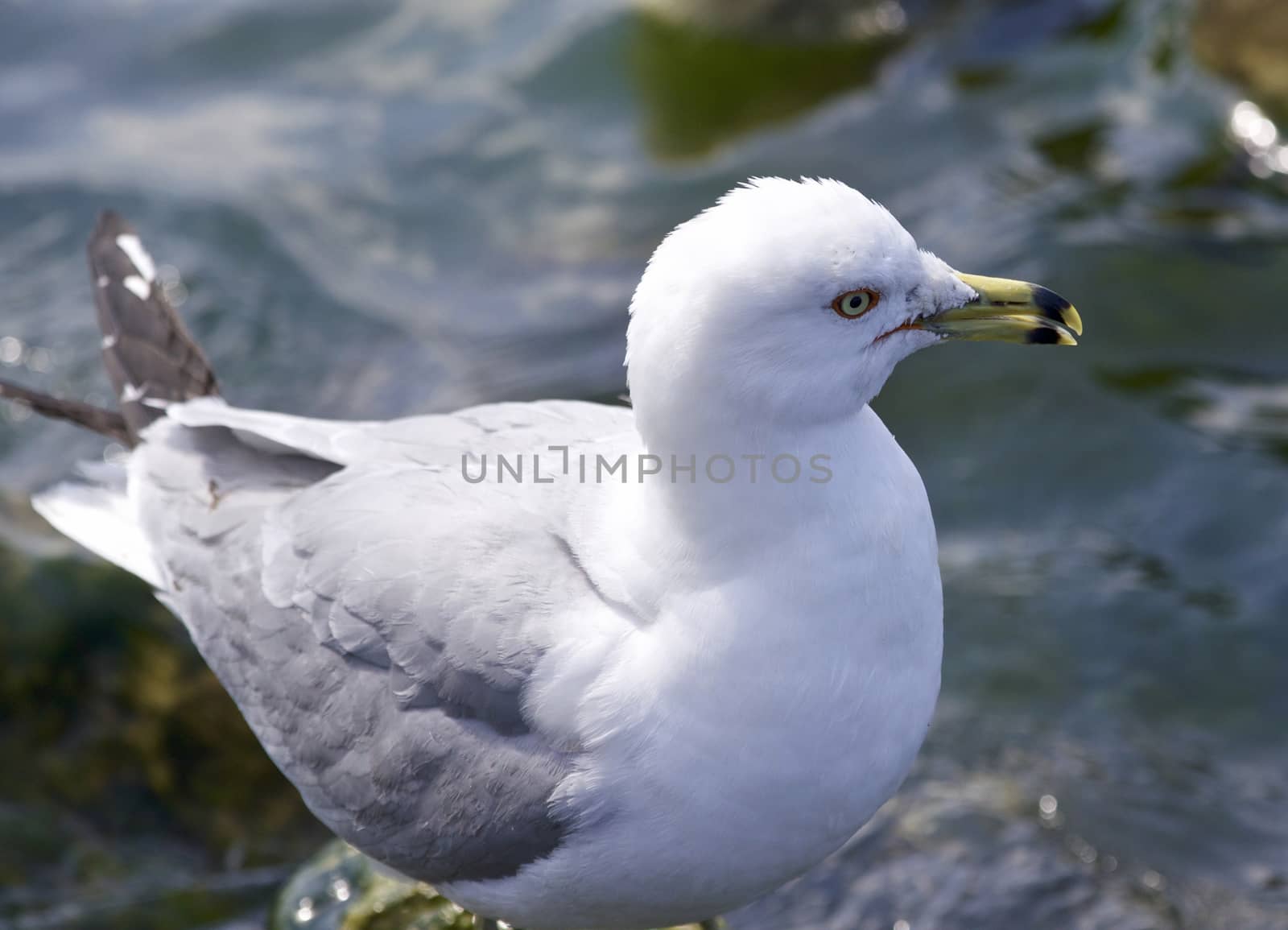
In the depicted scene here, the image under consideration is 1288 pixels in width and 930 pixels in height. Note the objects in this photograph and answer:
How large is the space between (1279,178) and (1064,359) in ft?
6.41

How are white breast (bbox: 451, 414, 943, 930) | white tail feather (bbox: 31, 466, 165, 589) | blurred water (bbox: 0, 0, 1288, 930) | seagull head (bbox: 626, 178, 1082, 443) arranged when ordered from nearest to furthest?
seagull head (bbox: 626, 178, 1082, 443)
white breast (bbox: 451, 414, 943, 930)
white tail feather (bbox: 31, 466, 165, 589)
blurred water (bbox: 0, 0, 1288, 930)

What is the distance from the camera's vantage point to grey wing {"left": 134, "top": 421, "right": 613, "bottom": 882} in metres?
3.41

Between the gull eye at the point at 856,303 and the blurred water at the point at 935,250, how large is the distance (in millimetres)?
2330

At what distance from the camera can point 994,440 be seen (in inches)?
289

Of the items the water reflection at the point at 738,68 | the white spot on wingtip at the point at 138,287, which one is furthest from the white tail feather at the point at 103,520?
the water reflection at the point at 738,68

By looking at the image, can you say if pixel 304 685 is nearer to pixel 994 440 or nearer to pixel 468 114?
pixel 994 440

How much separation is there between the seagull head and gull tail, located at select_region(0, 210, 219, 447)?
7.03 ft

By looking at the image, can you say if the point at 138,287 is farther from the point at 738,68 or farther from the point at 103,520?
the point at 738,68

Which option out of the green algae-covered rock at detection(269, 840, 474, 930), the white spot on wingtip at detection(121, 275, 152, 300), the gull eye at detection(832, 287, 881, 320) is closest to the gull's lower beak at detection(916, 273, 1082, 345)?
the gull eye at detection(832, 287, 881, 320)

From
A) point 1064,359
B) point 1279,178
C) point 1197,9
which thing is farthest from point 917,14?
point 1064,359

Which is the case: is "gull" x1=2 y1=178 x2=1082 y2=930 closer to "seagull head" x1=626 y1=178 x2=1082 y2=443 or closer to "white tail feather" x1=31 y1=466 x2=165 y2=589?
"seagull head" x1=626 y1=178 x2=1082 y2=443

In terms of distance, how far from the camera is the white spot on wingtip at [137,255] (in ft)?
16.7

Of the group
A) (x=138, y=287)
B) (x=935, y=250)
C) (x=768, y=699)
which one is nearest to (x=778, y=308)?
(x=768, y=699)

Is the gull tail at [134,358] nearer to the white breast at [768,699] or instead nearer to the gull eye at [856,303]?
the white breast at [768,699]
